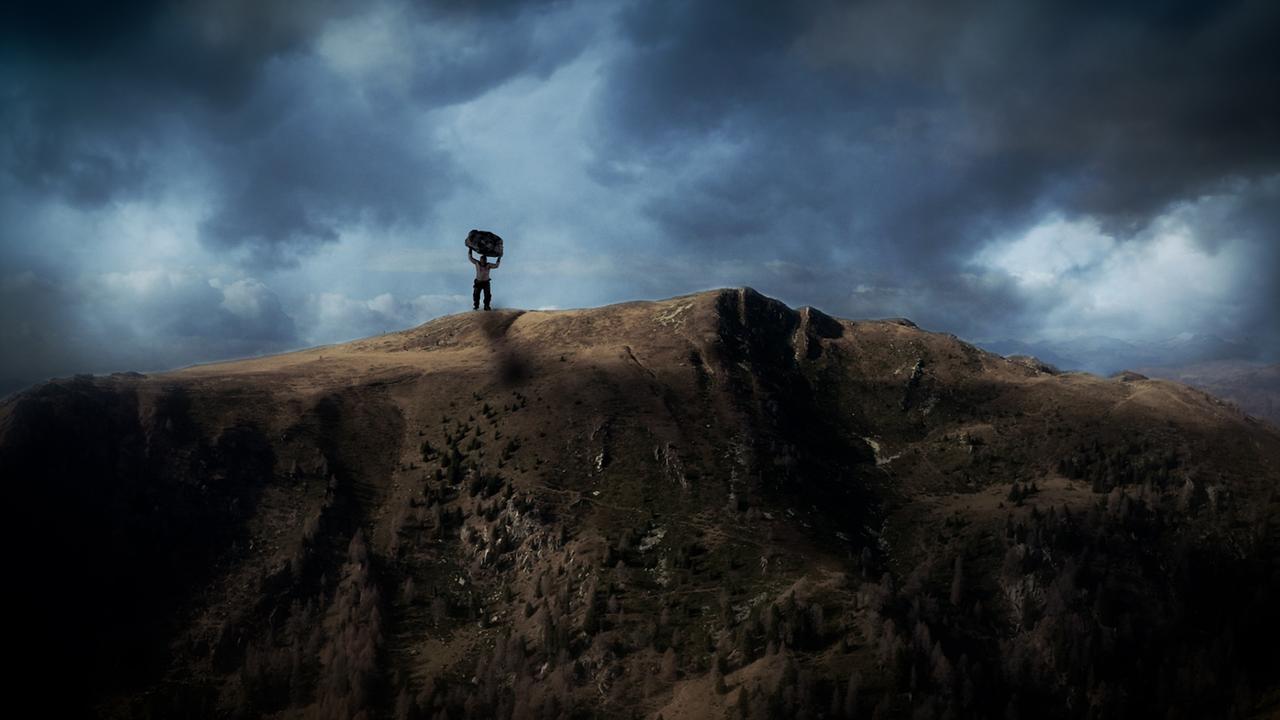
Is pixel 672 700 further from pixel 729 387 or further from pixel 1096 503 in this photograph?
pixel 1096 503

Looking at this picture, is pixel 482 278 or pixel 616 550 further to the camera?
pixel 616 550

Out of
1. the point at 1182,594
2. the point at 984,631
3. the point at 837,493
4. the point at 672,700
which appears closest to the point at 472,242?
the point at 672,700

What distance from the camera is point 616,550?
129375 millimetres

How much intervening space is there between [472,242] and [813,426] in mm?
145042

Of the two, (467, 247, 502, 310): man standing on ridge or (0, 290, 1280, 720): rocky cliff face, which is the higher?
(467, 247, 502, 310): man standing on ridge

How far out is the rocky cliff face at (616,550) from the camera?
350 ft

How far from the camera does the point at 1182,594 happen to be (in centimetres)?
12938

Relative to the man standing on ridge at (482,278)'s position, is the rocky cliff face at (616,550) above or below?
below

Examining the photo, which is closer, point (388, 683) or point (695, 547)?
point (388, 683)

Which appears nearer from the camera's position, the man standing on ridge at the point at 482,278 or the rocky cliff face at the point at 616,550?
the man standing on ridge at the point at 482,278

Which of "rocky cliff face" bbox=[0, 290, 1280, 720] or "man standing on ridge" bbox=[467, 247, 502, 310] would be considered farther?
"rocky cliff face" bbox=[0, 290, 1280, 720]

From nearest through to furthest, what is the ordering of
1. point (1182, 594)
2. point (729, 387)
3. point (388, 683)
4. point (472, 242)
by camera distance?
point (472, 242) → point (388, 683) → point (1182, 594) → point (729, 387)

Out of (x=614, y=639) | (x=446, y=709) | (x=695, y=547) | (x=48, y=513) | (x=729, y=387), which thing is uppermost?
(x=729, y=387)

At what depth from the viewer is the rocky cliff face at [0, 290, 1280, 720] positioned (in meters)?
107
